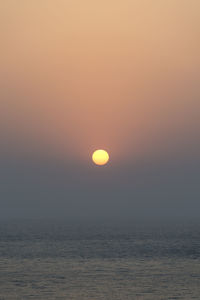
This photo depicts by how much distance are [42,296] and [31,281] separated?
9.73 meters

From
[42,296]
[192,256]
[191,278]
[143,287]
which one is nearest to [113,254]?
[192,256]

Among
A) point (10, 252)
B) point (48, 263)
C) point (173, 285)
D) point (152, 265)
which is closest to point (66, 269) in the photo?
point (48, 263)

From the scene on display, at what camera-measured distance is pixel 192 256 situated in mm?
100375

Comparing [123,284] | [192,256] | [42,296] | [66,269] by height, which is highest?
[192,256]

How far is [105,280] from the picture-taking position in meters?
68.1

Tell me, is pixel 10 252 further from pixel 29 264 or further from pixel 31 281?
pixel 31 281

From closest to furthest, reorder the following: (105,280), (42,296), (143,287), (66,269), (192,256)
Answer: (42,296) < (143,287) < (105,280) < (66,269) < (192,256)

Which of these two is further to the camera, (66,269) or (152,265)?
(152,265)

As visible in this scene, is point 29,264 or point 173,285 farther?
point 29,264

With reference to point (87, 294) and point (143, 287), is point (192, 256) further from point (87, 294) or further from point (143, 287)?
point (87, 294)

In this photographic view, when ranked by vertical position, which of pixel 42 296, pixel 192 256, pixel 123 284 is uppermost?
pixel 192 256

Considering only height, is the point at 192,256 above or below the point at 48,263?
above

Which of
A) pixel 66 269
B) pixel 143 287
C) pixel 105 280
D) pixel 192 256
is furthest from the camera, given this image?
pixel 192 256

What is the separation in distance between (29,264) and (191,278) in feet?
86.6
